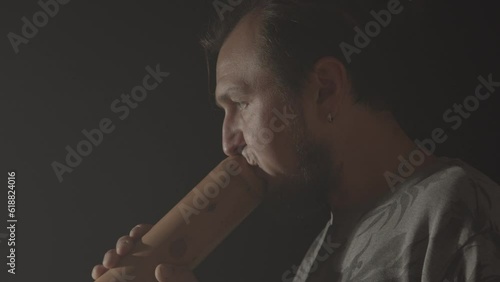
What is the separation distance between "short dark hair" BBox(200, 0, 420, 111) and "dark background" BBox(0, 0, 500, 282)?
134mm

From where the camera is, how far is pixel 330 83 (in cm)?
79

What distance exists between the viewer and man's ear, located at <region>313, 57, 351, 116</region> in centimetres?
78

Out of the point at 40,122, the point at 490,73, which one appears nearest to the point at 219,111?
the point at 40,122

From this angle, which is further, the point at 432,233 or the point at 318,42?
the point at 318,42

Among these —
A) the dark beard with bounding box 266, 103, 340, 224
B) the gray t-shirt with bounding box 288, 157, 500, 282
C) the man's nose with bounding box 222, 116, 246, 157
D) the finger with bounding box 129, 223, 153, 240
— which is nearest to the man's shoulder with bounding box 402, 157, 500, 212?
the gray t-shirt with bounding box 288, 157, 500, 282

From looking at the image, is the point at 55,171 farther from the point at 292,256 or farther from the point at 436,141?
the point at 436,141

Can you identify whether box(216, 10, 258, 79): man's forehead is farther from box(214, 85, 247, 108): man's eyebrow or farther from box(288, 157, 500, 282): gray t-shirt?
box(288, 157, 500, 282): gray t-shirt

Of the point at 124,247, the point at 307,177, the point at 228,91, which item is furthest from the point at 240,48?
the point at 124,247

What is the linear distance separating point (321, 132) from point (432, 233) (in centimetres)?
20

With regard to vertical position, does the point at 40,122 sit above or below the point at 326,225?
above

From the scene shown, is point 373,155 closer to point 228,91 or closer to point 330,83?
point 330,83

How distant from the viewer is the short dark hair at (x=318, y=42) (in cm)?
80

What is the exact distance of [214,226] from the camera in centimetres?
80

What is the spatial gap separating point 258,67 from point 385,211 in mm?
246
